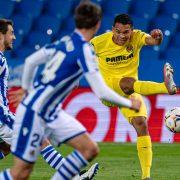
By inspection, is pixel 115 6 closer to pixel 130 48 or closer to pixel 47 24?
pixel 47 24

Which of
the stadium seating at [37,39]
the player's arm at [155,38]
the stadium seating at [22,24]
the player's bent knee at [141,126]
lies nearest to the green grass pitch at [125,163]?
the player's bent knee at [141,126]

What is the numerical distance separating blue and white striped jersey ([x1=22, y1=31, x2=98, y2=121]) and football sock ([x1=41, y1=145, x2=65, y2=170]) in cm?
168

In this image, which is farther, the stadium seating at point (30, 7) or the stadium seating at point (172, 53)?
the stadium seating at point (30, 7)

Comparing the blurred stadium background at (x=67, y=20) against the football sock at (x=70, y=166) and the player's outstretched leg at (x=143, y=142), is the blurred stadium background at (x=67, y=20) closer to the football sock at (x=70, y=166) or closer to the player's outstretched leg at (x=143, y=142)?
the player's outstretched leg at (x=143, y=142)

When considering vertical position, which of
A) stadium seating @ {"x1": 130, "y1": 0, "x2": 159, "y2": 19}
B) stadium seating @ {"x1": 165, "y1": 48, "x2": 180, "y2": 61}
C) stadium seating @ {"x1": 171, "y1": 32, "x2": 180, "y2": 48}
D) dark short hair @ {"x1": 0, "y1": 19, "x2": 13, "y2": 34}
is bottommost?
stadium seating @ {"x1": 165, "y1": 48, "x2": 180, "y2": 61}

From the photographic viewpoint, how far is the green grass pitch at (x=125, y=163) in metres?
8.78

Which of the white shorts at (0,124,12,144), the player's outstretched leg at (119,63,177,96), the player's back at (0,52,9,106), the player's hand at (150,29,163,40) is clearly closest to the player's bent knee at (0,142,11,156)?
the white shorts at (0,124,12,144)

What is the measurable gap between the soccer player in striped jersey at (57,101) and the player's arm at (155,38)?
2.90m

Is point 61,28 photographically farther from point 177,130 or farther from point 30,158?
point 30,158

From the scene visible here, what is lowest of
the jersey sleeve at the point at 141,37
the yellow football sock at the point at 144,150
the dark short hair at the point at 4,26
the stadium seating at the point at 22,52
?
the stadium seating at the point at 22,52

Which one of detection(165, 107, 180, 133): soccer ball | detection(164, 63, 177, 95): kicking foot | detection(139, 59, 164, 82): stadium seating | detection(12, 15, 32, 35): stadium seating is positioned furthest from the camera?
detection(12, 15, 32, 35): stadium seating

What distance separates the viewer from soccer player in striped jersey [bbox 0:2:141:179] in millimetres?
5922

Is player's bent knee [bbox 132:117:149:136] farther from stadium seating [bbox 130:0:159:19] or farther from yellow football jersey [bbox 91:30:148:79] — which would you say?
stadium seating [bbox 130:0:159:19]

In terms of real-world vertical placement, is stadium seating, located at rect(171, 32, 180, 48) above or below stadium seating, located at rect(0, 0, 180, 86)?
below
